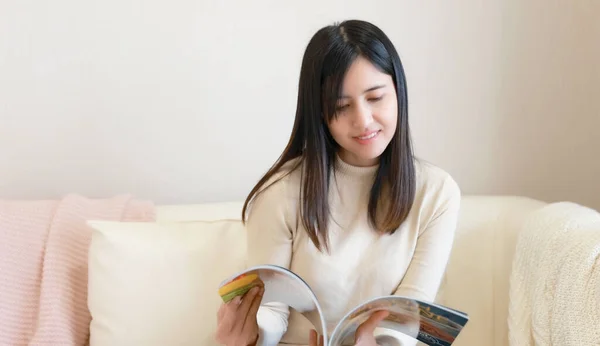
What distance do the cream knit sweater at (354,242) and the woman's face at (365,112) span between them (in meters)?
0.10

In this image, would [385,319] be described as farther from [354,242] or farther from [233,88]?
[233,88]

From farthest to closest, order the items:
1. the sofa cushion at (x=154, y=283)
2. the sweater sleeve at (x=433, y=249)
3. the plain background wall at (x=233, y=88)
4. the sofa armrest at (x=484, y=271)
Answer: the plain background wall at (x=233, y=88), the sofa armrest at (x=484, y=271), the sofa cushion at (x=154, y=283), the sweater sleeve at (x=433, y=249)

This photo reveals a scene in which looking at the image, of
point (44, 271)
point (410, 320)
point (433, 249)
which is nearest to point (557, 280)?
point (433, 249)

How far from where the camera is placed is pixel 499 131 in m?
1.62

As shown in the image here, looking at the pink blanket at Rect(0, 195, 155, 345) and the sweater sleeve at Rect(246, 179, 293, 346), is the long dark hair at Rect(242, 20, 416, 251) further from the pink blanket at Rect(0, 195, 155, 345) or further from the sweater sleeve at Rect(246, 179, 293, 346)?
the pink blanket at Rect(0, 195, 155, 345)

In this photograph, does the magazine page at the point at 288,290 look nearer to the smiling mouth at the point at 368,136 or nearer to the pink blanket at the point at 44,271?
the smiling mouth at the point at 368,136

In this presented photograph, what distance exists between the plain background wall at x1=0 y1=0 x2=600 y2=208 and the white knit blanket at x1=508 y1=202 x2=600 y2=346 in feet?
1.25

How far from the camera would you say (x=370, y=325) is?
0.97 meters

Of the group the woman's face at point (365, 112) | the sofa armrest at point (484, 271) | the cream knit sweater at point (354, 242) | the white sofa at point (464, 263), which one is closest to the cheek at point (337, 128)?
the woman's face at point (365, 112)

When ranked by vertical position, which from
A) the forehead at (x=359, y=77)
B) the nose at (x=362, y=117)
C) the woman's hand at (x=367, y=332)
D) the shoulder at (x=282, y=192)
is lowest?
the woman's hand at (x=367, y=332)

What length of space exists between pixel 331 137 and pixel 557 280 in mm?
484

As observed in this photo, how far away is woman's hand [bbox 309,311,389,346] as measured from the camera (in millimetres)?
959

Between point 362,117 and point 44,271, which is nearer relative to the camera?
point 362,117

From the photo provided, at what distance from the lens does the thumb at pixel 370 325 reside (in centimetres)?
95
